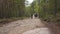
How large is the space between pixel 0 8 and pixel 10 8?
4.27 meters

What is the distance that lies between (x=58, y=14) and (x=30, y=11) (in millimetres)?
40068

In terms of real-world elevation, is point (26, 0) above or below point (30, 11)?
above

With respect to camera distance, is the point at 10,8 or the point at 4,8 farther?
the point at 10,8

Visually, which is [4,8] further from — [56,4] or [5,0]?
[56,4]

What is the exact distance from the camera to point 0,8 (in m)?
24.4

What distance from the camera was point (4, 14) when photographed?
1010 inches

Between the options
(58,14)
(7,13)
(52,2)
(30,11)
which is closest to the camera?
(58,14)

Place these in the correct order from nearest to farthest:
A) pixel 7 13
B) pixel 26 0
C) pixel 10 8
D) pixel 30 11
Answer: pixel 7 13 < pixel 10 8 < pixel 26 0 < pixel 30 11

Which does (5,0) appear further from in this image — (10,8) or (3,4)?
(10,8)

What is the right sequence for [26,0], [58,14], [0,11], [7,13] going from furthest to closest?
1. [26,0]
2. [7,13]
3. [0,11]
4. [58,14]

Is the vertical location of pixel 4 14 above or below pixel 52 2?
below

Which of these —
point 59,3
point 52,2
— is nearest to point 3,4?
point 52,2

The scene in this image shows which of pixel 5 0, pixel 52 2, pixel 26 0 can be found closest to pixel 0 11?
pixel 5 0

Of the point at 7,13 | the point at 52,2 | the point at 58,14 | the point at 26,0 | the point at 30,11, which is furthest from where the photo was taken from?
the point at 30,11
